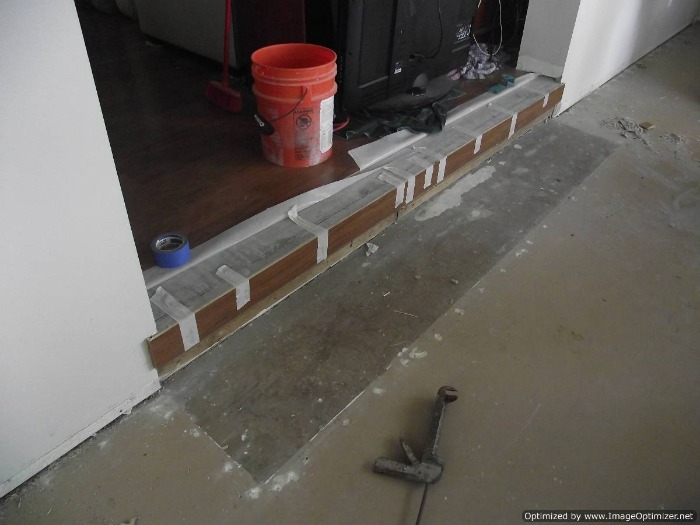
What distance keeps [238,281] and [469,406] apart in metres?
0.71

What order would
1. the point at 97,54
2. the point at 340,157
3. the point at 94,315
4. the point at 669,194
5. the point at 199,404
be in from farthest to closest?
1. the point at 97,54
2. the point at 669,194
3. the point at 340,157
4. the point at 199,404
5. the point at 94,315

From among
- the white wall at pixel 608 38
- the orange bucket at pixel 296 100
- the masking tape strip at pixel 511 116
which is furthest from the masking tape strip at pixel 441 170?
the white wall at pixel 608 38

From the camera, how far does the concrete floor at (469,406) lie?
118cm

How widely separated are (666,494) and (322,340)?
93cm

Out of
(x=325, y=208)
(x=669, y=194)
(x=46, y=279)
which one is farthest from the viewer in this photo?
(x=669, y=194)

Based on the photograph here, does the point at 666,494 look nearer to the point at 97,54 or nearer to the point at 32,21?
the point at 32,21

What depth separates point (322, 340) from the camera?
156 cm

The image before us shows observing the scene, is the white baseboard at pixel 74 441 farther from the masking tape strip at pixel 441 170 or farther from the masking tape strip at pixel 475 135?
the masking tape strip at pixel 475 135

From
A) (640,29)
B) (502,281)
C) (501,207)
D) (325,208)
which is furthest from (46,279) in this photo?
(640,29)

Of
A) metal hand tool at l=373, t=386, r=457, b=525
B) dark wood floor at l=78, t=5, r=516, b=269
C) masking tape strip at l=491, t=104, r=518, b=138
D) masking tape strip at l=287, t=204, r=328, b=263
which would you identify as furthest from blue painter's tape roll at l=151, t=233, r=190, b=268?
masking tape strip at l=491, t=104, r=518, b=138

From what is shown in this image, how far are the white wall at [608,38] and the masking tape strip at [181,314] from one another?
241cm

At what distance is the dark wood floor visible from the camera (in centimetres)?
174

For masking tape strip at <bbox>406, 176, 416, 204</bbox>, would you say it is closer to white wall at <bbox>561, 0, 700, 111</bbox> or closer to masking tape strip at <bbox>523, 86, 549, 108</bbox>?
masking tape strip at <bbox>523, 86, 549, 108</bbox>

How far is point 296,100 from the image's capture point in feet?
5.92
